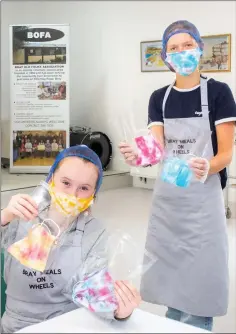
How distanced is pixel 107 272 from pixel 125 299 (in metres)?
0.06

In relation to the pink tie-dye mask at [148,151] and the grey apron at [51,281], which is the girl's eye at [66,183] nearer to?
the grey apron at [51,281]

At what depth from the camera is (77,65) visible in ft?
6.09

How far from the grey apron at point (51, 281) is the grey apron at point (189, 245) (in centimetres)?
33

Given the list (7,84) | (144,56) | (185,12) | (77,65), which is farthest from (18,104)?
(185,12)

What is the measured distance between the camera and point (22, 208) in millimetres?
756

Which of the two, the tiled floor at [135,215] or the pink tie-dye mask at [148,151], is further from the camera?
the tiled floor at [135,215]

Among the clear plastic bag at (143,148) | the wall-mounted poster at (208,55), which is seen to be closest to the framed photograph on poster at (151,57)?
the wall-mounted poster at (208,55)

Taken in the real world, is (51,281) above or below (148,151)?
below

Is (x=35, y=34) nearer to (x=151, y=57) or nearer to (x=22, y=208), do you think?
(x=151, y=57)

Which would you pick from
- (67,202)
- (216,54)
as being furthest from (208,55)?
(67,202)

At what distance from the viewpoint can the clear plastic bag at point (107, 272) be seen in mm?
746

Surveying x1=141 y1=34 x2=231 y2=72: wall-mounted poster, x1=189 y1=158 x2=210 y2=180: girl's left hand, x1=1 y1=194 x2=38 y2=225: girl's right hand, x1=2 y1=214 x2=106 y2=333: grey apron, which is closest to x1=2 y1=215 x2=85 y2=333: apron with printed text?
x1=2 y1=214 x2=106 y2=333: grey apron

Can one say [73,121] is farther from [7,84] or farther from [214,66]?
[214,66]

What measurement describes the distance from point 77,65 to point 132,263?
1157 mm
